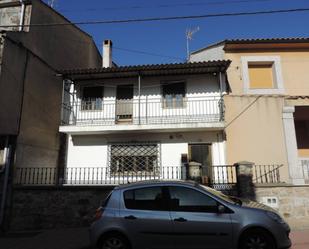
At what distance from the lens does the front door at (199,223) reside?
623 cm

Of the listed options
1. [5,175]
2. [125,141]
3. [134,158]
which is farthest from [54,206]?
[125,141]

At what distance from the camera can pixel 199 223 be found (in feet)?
20.7

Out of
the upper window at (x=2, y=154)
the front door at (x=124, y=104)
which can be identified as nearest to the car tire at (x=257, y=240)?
the upper window at (x=2, y=154)

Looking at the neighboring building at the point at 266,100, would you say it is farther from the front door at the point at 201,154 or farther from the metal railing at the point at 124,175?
the front door at the point at 201,154

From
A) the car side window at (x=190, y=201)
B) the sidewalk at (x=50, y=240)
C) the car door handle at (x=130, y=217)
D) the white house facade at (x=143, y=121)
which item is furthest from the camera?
the white house facade at (x=143, y=121)

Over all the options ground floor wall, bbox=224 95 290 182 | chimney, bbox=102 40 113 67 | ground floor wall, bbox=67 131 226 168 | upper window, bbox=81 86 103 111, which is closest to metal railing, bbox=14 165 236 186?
ground floor wall, bbox=67 131 226 168

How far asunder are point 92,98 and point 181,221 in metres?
10.0

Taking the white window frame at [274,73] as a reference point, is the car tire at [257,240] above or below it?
below

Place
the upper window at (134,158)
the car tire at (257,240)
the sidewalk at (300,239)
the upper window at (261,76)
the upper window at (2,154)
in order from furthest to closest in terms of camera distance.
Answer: the upper window at (261,76) < the upper window at (134,158) < the upper window at (2,154) < the sidewalk at (300,239) < the car tire at (257,240)

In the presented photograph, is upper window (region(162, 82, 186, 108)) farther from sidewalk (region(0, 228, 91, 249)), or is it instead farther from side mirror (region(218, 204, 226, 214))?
side mirror (region(218, 204, 226, 214))

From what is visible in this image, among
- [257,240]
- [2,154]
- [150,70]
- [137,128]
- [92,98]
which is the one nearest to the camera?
[257,240]

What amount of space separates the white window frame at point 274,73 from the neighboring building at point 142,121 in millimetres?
958

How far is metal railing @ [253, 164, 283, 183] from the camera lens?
12.6 metres

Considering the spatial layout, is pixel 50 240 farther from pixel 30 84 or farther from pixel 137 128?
pixel 30 84
